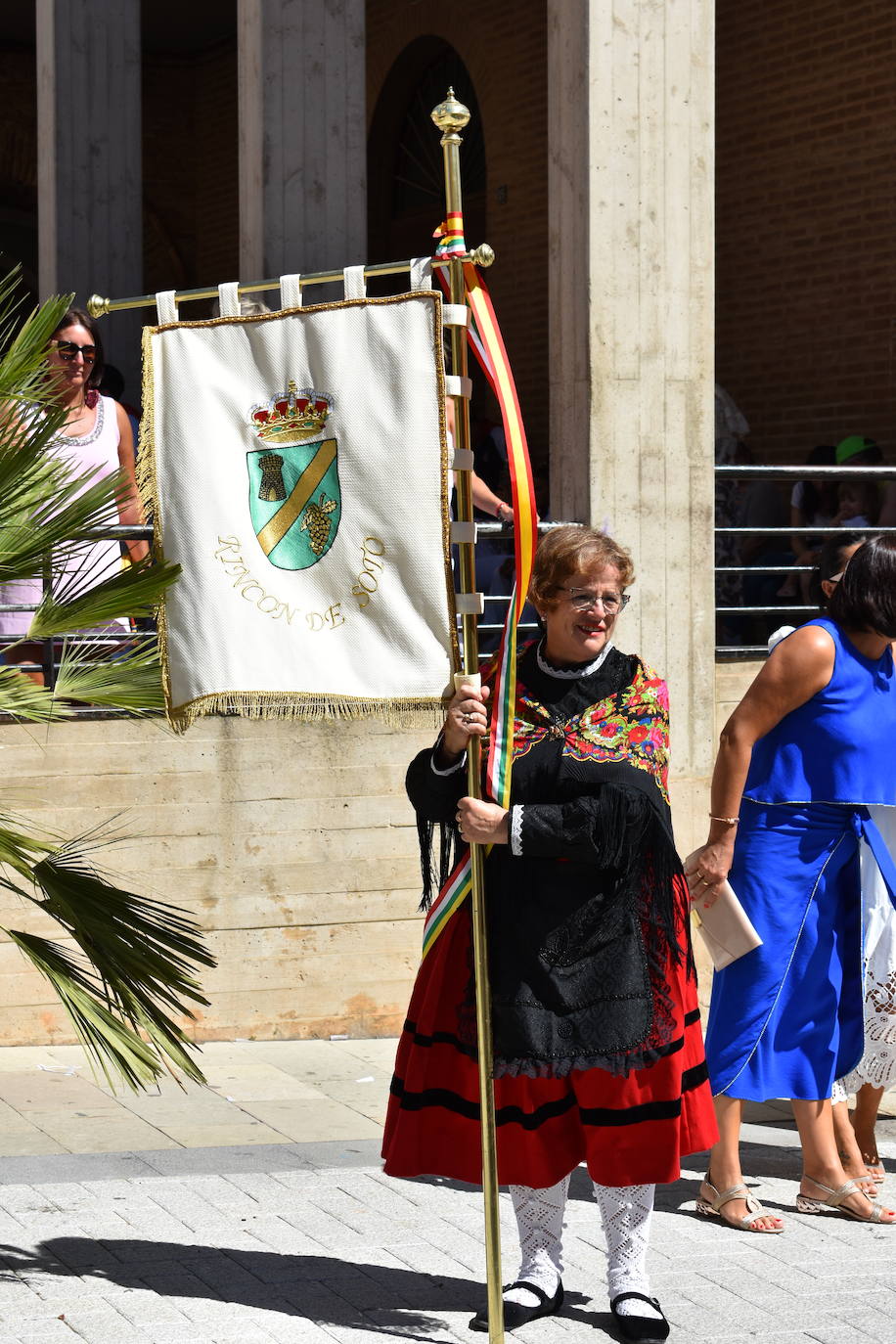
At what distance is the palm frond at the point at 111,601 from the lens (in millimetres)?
4391

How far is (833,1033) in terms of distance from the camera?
554 cm

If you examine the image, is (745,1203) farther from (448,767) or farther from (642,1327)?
(448,767)

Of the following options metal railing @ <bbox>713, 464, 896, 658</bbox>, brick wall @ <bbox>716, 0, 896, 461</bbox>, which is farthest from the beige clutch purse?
brick wall @ <bbox>716, 0, 896, 461</bbox>

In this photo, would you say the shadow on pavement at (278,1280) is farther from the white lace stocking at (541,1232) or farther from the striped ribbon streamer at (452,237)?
the striped ribbon streamer at (452,237)

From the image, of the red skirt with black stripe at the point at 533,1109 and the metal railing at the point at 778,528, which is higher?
the metal railing at the point at 778,528

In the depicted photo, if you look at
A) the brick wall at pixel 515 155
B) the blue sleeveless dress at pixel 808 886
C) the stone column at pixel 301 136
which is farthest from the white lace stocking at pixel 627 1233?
the brick wall at pixel 515 155

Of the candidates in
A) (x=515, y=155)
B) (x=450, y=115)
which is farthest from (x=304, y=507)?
(x=515, y=155)

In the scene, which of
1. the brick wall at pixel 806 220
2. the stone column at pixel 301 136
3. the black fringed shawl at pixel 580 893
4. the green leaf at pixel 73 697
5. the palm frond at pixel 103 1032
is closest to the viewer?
the palm frond at pixel 103 1032

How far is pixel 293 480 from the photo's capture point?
444 centimetres

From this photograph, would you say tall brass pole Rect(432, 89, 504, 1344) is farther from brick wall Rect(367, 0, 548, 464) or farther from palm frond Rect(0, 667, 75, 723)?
brick wall Rect(367, 0, 548, 464)

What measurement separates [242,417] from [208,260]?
46.7 feet

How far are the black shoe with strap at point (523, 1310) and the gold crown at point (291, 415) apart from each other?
2.11 meters

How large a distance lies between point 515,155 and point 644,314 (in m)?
7.30

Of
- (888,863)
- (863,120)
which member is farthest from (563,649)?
(863,120)
